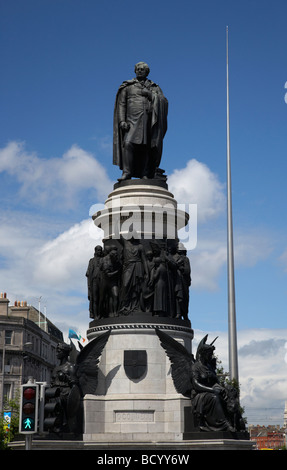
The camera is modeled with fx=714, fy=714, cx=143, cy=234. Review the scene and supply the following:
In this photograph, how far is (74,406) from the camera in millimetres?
21219

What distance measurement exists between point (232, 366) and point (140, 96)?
17598 mm

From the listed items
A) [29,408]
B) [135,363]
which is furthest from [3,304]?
[29,408]

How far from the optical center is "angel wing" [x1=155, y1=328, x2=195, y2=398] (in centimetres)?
2166

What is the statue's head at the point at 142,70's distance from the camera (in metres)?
26.1

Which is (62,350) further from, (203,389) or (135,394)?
(203,389)

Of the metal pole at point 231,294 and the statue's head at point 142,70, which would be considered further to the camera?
the metal pole at point 231,294

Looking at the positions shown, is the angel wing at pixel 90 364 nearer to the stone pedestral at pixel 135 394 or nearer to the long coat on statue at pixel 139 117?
the stone pedestral at pixel 135 394

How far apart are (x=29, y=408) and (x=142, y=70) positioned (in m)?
15.7

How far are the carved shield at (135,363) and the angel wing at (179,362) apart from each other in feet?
2.46

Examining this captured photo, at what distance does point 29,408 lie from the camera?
13.7m

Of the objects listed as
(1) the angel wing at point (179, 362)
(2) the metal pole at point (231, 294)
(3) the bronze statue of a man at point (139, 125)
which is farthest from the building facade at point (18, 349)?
(1) the angel wing at point (179, 362)

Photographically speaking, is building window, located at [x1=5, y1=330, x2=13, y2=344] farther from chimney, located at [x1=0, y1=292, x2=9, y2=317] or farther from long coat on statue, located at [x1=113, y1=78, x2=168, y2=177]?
long coat on statue, located at [x1=113, y1=78, x2=168, y2=177]
